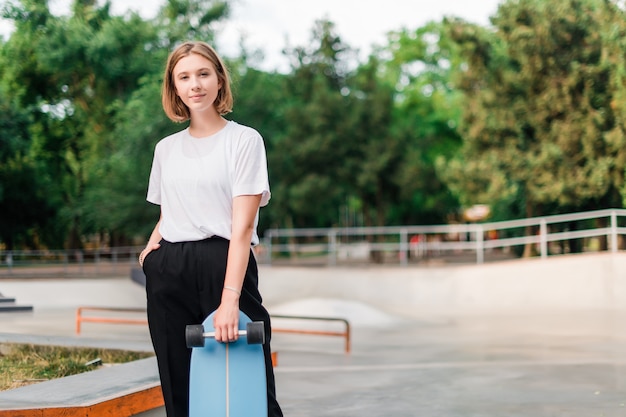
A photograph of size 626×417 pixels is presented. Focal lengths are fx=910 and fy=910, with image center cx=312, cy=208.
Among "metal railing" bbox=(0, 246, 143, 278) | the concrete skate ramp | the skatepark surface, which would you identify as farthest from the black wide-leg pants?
"metal railing" bbox=(0, 246, 143, 278)

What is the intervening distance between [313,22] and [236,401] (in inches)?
1275

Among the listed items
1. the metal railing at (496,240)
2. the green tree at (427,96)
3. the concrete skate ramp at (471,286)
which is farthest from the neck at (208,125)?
the green tree at (427,96)

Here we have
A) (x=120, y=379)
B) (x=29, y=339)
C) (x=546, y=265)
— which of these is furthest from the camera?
(x=546, y=265)

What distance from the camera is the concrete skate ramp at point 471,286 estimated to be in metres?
17.8

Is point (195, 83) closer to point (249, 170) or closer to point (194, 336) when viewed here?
point (249, 170)

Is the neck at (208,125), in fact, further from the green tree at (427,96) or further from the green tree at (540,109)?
the green tree at (427,96)

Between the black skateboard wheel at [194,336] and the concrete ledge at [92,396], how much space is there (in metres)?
2.28

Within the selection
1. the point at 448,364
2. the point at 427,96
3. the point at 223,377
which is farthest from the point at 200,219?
the point at 427,96

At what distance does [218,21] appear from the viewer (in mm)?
32750

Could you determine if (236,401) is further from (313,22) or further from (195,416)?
(313,22)

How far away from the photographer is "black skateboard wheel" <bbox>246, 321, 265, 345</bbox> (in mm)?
3066

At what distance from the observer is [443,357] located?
398 inches

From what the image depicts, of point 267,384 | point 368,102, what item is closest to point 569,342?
point 267,384

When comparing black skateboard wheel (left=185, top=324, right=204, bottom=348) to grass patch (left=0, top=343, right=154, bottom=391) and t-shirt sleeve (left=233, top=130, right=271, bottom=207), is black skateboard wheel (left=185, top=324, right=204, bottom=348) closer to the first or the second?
t-shirt sleeve (left=233, top=130, right=271, bottom=207)
